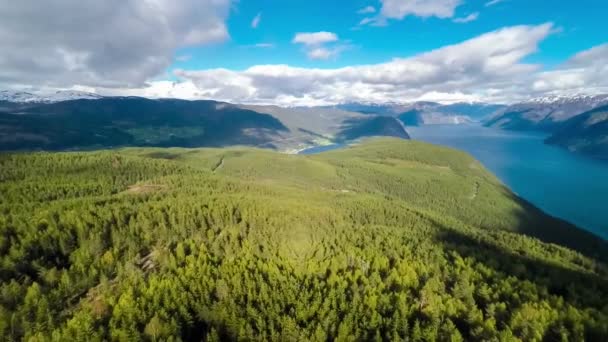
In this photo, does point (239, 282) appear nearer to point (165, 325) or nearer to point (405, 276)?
point (165, 325)

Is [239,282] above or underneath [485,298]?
above

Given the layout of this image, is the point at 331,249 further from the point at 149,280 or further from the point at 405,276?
the point at 149,280

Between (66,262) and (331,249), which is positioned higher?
(66,262)

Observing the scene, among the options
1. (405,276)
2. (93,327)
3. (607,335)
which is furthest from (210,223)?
(607,335)

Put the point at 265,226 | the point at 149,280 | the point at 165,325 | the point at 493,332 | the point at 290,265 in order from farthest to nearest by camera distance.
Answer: the point at 265,226 → the point at 290,265 → the point at 149,280 → the point at 493,332 → the point at 165,325

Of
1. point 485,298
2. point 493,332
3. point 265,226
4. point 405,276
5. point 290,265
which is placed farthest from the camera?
point 265,226

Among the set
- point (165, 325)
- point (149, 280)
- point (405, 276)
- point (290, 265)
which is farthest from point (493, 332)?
point (149, 280)

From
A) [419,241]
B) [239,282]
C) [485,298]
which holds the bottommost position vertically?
[419,241]

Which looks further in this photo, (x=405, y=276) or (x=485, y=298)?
(x=405, y=276)

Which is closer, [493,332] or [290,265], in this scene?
[493,332]
